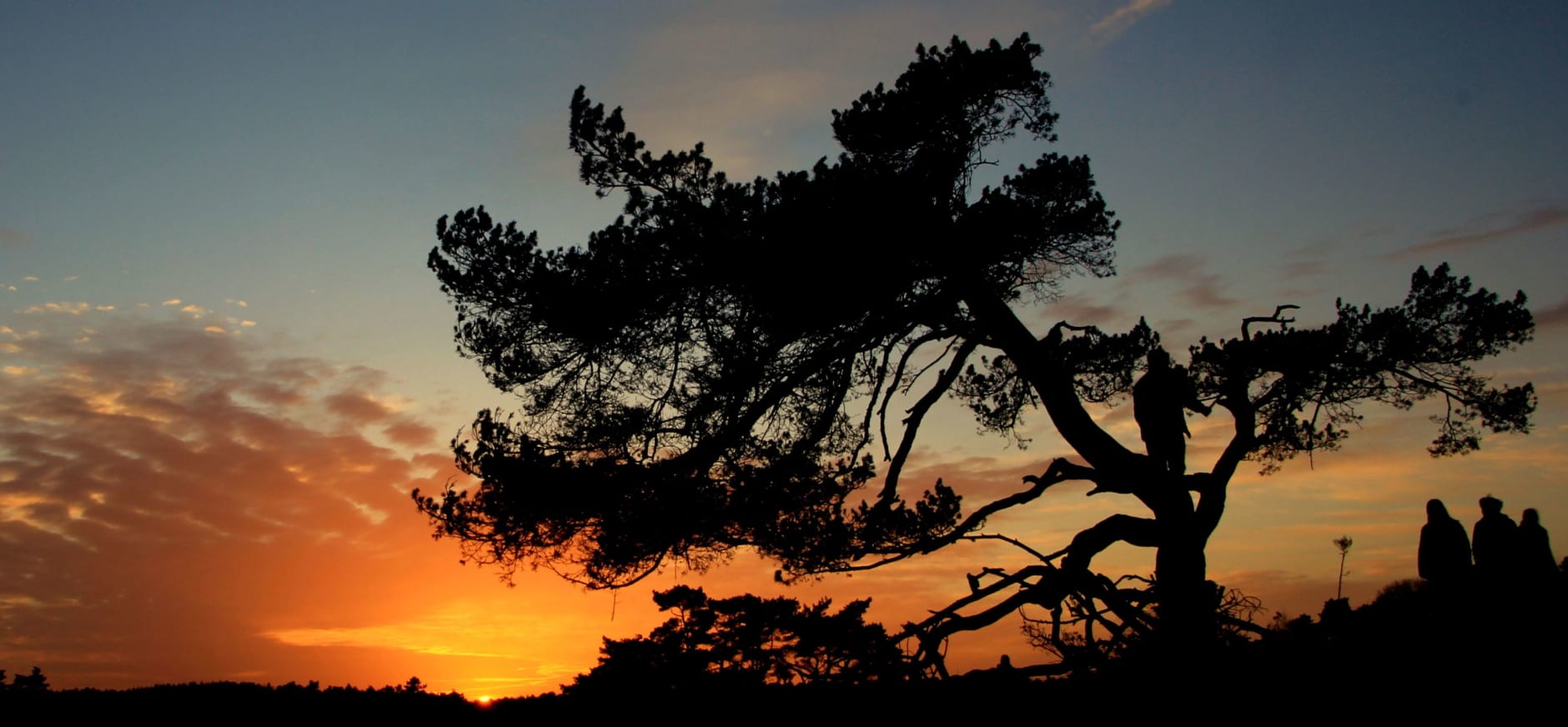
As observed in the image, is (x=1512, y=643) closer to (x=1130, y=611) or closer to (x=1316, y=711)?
(x=1316, y=711)

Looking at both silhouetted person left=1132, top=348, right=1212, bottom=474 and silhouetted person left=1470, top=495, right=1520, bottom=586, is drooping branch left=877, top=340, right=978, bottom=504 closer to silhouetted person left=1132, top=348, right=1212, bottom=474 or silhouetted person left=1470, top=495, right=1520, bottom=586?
silhouetted person left=1132, top=348, right=1212, bottom=474

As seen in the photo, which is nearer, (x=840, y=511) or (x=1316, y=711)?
(x=1316, y=711)

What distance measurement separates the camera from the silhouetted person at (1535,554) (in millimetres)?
10617

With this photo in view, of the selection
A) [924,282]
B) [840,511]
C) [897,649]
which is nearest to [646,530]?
[840,511]

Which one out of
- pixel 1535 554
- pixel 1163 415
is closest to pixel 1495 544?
pixel 1535 554

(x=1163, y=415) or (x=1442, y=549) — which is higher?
(x=1163, y=415)

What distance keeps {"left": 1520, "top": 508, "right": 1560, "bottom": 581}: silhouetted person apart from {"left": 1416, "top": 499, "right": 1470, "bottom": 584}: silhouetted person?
0.49 metres

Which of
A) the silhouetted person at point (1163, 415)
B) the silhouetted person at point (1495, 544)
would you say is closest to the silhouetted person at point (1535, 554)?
the silhouetted person at point (1495, 544)

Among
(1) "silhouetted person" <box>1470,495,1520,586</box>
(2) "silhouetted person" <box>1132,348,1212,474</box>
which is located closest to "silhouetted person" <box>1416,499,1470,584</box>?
(1) "silhouetted person" <box>1470,495,1520,586</box>

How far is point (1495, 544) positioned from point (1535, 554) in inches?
17.2

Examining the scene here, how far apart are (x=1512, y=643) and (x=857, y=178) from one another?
7440 mm

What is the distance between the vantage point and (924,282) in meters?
11.9

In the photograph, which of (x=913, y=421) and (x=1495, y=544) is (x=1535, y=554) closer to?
(x=1495, y=544)

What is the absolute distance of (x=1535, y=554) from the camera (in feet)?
35.2
